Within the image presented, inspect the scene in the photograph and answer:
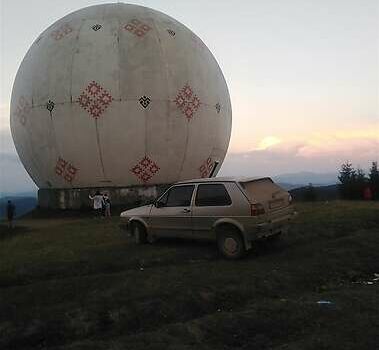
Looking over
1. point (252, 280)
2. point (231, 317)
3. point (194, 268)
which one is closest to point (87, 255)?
point (194, 268)

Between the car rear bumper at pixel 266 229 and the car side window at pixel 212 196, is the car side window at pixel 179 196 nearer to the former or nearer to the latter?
the car side window at pixel 212 196

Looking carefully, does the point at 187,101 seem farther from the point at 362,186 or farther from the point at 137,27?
the point at 362,186

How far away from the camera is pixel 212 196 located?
11734 millimetres

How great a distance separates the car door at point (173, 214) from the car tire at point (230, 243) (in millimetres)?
1006

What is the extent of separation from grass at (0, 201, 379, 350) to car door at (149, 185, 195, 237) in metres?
0.44

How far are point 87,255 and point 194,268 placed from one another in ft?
10.3

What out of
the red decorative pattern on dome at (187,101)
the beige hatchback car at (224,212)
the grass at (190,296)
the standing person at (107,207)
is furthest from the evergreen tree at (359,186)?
the beige hatchback car at (224,212)

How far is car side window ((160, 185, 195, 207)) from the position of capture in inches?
483

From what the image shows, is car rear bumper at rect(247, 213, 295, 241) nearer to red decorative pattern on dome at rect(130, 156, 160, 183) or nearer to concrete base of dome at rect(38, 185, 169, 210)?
concrete base of dome at rect(38, 185, 169, 210)

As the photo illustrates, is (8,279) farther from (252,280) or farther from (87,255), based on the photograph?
(252,280)

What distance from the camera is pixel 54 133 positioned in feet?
81.0

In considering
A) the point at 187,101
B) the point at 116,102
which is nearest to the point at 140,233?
the point at 116,102

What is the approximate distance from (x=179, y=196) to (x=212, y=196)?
3.52ft

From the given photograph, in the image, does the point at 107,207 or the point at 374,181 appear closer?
the point at 107,207
